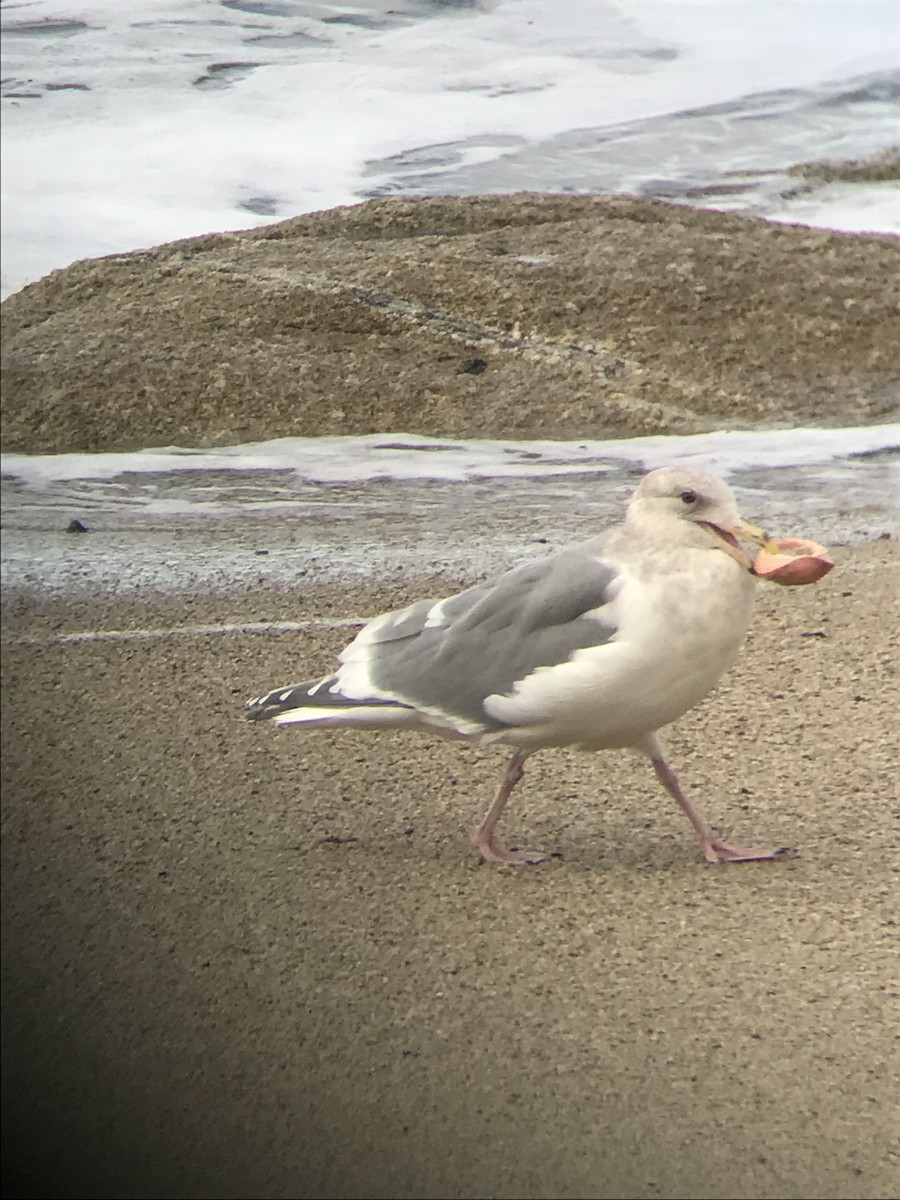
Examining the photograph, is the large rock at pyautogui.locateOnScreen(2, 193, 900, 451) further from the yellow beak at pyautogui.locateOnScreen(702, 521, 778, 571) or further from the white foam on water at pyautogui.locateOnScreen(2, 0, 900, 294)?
the yellow beak at pyautogui.locateOnScreen(702, 521, 778, 571)

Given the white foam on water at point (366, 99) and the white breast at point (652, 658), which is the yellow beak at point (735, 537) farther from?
the white foam on water at point (366, 99)

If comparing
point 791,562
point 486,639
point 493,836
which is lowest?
point 493,836

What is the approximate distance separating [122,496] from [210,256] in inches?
15.2

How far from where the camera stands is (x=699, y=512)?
1.90 m

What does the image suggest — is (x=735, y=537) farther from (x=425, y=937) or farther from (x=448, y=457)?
(x=425, y=937)

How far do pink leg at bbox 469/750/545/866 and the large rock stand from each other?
0.47 m

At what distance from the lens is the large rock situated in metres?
2.04

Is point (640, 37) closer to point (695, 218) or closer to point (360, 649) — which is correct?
point (695, 218)

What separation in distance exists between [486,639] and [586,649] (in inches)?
5.5

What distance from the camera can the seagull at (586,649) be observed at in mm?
1905

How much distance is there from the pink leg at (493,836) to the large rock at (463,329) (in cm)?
47

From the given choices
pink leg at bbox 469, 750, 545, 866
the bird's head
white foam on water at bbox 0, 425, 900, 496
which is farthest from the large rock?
pink leg at bbox 469, 750, 545, 866

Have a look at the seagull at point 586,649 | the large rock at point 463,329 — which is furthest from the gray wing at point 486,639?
the large rock at point 463,329

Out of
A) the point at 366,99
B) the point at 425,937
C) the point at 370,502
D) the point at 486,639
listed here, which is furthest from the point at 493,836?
the point at 366,99
